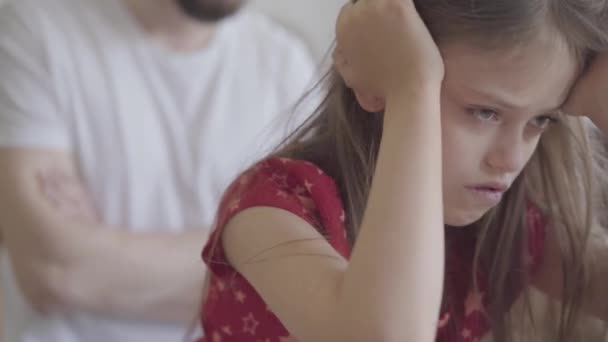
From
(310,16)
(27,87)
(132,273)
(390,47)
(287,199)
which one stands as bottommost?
(132,273)

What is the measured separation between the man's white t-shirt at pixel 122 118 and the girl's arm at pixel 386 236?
612 mm

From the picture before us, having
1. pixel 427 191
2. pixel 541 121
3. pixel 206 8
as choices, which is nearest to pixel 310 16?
pixel 206 8

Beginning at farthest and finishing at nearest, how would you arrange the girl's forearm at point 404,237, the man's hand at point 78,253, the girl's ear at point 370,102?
1. the man's hand at point 78,253
2. the girl's ear at point 370,102
3. the girl's forearm at point 404,237

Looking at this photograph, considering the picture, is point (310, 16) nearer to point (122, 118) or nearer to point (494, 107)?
point (122, 118)

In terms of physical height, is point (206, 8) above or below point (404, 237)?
below

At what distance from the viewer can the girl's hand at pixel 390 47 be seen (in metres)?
0.62

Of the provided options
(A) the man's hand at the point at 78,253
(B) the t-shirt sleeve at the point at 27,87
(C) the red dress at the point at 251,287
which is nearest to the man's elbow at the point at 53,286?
(A) the man's hand at the point at 78,253

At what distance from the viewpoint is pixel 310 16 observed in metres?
1.64

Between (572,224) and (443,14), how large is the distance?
0.29m

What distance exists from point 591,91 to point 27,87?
0.83 metres

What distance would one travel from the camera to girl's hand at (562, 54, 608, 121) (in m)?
0.73

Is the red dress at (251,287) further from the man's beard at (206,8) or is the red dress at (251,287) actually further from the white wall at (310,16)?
the white wall at (310,16)

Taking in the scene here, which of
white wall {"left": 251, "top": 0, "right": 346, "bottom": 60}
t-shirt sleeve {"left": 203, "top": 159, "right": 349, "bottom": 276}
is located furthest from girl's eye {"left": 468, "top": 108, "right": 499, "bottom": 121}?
white wall {"left": 251, "top": 0, "right": 346, "bottom": 60}

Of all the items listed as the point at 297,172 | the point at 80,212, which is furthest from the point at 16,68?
the point at 297,172
